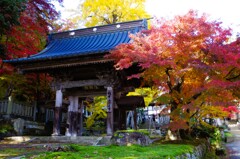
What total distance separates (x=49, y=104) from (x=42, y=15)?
6012 millimetres

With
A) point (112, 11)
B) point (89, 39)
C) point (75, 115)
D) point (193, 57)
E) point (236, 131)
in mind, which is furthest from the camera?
point (236, 131)

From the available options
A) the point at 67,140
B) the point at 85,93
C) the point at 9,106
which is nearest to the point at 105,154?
the point at 67,140

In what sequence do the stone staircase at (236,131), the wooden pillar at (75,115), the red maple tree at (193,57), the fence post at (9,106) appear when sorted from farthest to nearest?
the stone staircase at (236,131)
the fence post at (9,106)
the wooden pillar at (75,115)
the red maple tree at (193,57)

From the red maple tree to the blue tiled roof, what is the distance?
127 inches

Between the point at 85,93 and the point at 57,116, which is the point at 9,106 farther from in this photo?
the point at 85,93

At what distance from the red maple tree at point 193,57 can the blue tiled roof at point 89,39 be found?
3.22 m

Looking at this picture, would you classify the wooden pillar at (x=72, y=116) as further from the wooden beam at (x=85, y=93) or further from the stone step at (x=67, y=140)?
the stone step at (x=67, y=140)

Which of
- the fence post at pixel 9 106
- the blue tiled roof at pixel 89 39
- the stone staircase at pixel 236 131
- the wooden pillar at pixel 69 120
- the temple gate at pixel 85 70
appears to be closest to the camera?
the temple gate at pixel 85 70

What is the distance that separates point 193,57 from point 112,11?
14611 mm

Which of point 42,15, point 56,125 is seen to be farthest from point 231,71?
point 42,15

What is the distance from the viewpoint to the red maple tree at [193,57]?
8.71m

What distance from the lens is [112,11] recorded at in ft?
73.4

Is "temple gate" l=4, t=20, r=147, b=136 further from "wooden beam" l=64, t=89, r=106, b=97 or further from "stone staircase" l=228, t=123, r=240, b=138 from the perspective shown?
"stone staircase" l=228, t=123, r=240, b=138

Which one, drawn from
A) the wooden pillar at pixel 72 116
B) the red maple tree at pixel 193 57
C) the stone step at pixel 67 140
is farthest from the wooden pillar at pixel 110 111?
the wooden pillar at pixel 72 116
